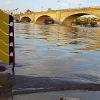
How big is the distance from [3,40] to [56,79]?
2.24m

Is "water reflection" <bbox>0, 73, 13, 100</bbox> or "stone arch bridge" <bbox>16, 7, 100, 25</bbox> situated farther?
"stone arch bridge" <bbox>16, 7, 100, 25</bbox>

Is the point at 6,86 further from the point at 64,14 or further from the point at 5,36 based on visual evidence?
the point at 64,14

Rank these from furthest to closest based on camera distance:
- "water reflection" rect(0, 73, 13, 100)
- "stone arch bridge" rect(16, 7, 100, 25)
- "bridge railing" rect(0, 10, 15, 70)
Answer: "stone arch bridge" rect(16, 7, 100, 25) → "bridge railing" rect(0, 10, 15, 70) → "water reflection" rect(0, 73, 13, 100)

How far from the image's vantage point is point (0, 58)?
321 inches

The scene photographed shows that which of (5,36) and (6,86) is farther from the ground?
(5,36)

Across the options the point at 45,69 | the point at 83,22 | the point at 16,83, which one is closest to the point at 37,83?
the point at 16,83

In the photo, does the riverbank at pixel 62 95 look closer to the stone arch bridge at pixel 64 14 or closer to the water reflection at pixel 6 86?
the water reflection at pixel 6 86

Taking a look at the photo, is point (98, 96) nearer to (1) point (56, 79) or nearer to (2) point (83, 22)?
(1) point (56, 79)

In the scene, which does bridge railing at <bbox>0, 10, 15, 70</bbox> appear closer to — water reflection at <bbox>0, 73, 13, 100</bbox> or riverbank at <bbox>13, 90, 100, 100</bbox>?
water reflection at <bbox>0, 73, 13, 100</bbox>

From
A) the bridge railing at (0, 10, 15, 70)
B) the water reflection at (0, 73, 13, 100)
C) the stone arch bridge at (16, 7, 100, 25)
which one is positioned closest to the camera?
the water reflection at (0, 73, 13, 100)

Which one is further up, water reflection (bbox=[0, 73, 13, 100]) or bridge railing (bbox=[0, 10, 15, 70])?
bridge railing (bbox=[0, 10, 15, 70])

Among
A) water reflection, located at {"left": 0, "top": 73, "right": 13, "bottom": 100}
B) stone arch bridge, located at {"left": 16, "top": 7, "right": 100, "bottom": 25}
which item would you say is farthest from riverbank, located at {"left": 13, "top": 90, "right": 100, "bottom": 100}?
stone arch bridge, located at {"left": 16, "top": 7, "right": 100, "bottom": 25}

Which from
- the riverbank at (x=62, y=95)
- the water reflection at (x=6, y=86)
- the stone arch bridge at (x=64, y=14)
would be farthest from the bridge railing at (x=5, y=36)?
the stone arch bridge at (x=64, y=14)

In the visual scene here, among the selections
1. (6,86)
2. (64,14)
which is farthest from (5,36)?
(64,14)
